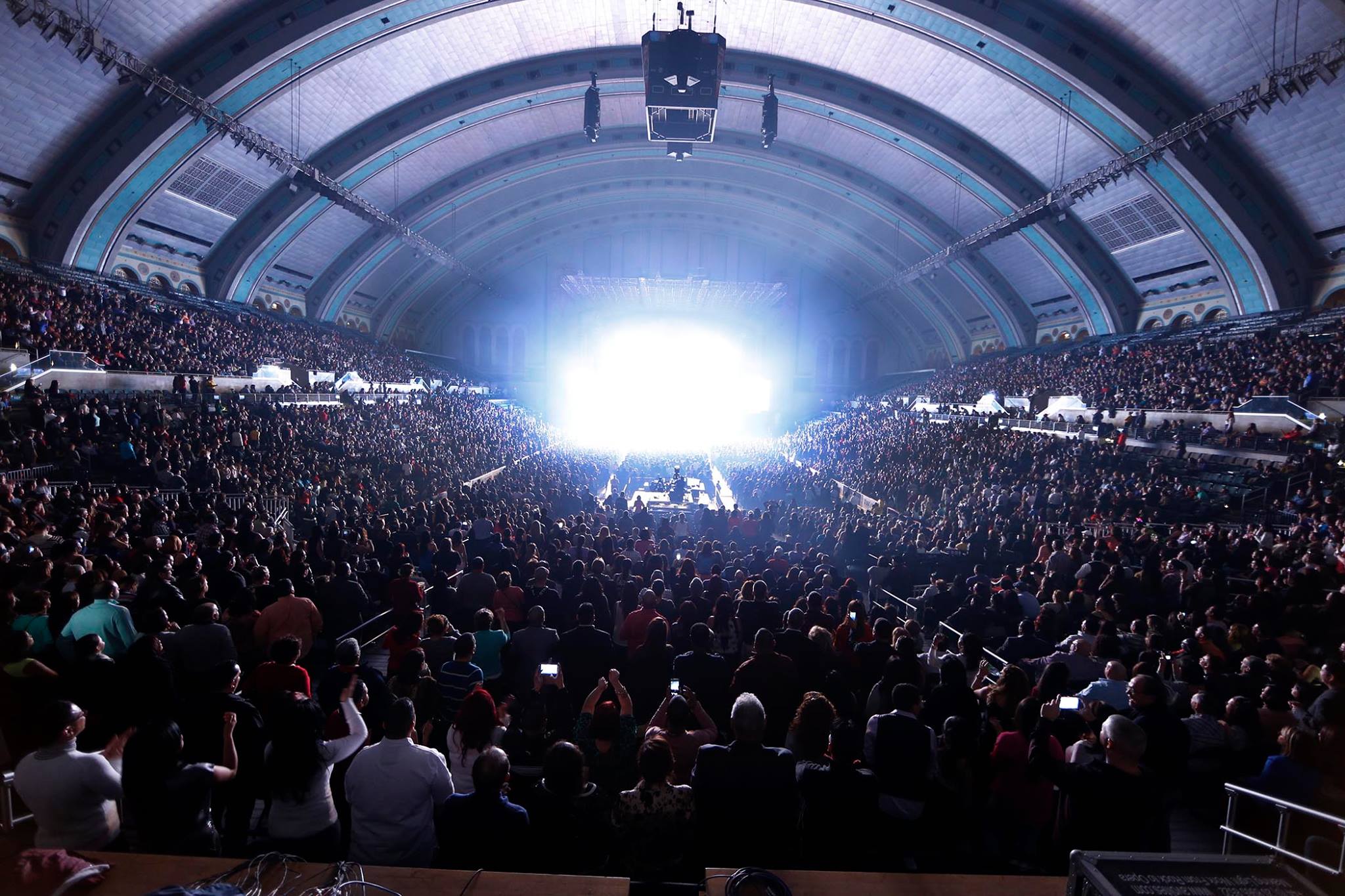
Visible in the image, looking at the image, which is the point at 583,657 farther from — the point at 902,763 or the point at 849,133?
the point at 849,133

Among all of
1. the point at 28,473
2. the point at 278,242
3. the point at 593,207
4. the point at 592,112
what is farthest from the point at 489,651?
the point at 593,207

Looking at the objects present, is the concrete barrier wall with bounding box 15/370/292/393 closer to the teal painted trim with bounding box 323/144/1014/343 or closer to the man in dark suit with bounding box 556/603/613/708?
the teal painted trim with bounding box 323/144/1014/343

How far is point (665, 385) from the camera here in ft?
158

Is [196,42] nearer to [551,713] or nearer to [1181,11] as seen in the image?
[551,713]

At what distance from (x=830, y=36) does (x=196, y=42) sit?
19.5 meters

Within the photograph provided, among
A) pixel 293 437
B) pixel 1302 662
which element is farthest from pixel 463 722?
pixel 293 437

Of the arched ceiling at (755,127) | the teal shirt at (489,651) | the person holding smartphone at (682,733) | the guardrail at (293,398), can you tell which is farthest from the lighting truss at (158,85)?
the person holding smartphone at (682,733)

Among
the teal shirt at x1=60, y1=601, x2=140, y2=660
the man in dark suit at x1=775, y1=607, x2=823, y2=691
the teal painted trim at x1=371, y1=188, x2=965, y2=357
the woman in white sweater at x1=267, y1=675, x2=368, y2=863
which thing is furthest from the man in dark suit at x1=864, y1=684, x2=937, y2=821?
the teal painted trim at x1=371, y1=188, x2=965, y2=357

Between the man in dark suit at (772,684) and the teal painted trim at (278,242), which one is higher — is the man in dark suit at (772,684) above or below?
below

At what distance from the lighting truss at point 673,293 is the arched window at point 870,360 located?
721cm

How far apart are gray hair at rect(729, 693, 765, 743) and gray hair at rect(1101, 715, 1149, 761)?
1.50 m

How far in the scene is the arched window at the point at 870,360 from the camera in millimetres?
47438

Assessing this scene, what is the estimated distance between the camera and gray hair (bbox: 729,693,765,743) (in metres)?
2.92

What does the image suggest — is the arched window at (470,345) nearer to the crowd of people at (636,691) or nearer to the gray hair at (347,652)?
the crowd of people at (636,691)
